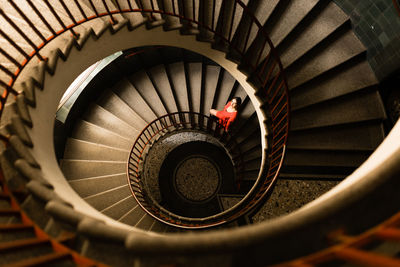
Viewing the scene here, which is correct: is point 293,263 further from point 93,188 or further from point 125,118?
point 125,118

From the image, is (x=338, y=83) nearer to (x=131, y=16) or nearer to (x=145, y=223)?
(x=131, y=16)

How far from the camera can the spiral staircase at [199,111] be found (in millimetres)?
1664

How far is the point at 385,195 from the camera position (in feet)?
5.60

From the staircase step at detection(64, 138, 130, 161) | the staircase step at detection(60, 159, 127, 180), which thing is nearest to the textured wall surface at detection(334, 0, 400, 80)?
the staircase step at detection(64, 138, 130, 161)

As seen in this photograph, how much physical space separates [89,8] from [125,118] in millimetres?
3086

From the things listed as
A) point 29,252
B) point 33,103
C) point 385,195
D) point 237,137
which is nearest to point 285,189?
point 237,137

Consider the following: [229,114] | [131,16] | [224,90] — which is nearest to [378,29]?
[229,114]

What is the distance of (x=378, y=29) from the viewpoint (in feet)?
13.9

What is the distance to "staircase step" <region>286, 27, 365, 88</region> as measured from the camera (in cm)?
439

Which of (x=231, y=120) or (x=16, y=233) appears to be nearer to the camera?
(x=16, y=233)

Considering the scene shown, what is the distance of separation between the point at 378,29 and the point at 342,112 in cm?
163

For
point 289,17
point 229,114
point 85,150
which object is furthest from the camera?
point 85,150

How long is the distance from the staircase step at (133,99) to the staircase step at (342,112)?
3915mm

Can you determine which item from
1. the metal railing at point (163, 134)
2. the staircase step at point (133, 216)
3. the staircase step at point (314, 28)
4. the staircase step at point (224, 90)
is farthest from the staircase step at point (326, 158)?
the staircase step at point (133, 216)
